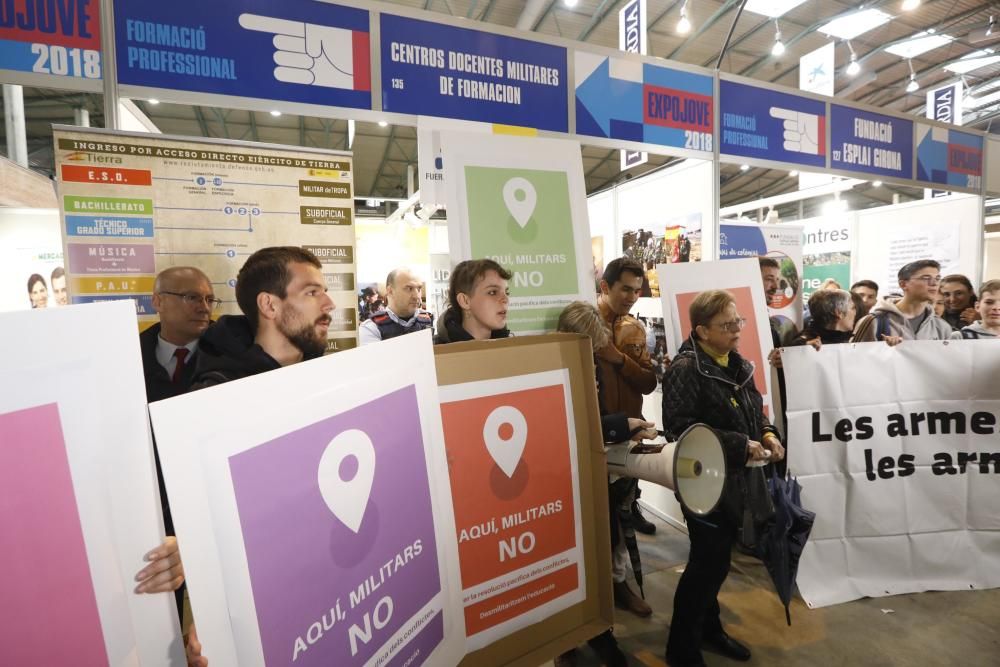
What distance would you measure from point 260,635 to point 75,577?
8.0 inches

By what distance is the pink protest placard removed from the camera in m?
0.50

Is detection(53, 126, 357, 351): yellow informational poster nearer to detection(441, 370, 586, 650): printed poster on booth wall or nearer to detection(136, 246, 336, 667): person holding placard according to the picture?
detection(136, 246, 336, 667): person holding placard

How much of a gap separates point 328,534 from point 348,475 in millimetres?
81

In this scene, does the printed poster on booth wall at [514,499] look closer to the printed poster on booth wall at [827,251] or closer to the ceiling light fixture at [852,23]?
the printed poster on booth wall at [827,251]

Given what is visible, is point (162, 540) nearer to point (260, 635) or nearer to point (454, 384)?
point (260, 635)

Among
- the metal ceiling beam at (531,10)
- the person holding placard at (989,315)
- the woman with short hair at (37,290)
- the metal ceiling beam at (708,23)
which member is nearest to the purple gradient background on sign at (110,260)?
the woman with short hair at (37,290)

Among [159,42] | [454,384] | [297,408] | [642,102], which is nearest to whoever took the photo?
[297,408]

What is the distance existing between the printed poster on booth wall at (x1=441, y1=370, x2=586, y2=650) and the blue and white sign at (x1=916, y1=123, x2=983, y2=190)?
5.37 meters

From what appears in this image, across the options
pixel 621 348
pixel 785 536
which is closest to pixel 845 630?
pixel 785 536

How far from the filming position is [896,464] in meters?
2.76

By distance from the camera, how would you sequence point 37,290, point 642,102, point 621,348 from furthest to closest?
point 37,290 → point 642,102 → point 621,348

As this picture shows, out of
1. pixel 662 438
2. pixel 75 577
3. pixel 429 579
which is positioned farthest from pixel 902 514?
pixel 75 577

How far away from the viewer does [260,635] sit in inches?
23.5

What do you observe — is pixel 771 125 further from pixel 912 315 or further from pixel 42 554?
pixel 42 554
